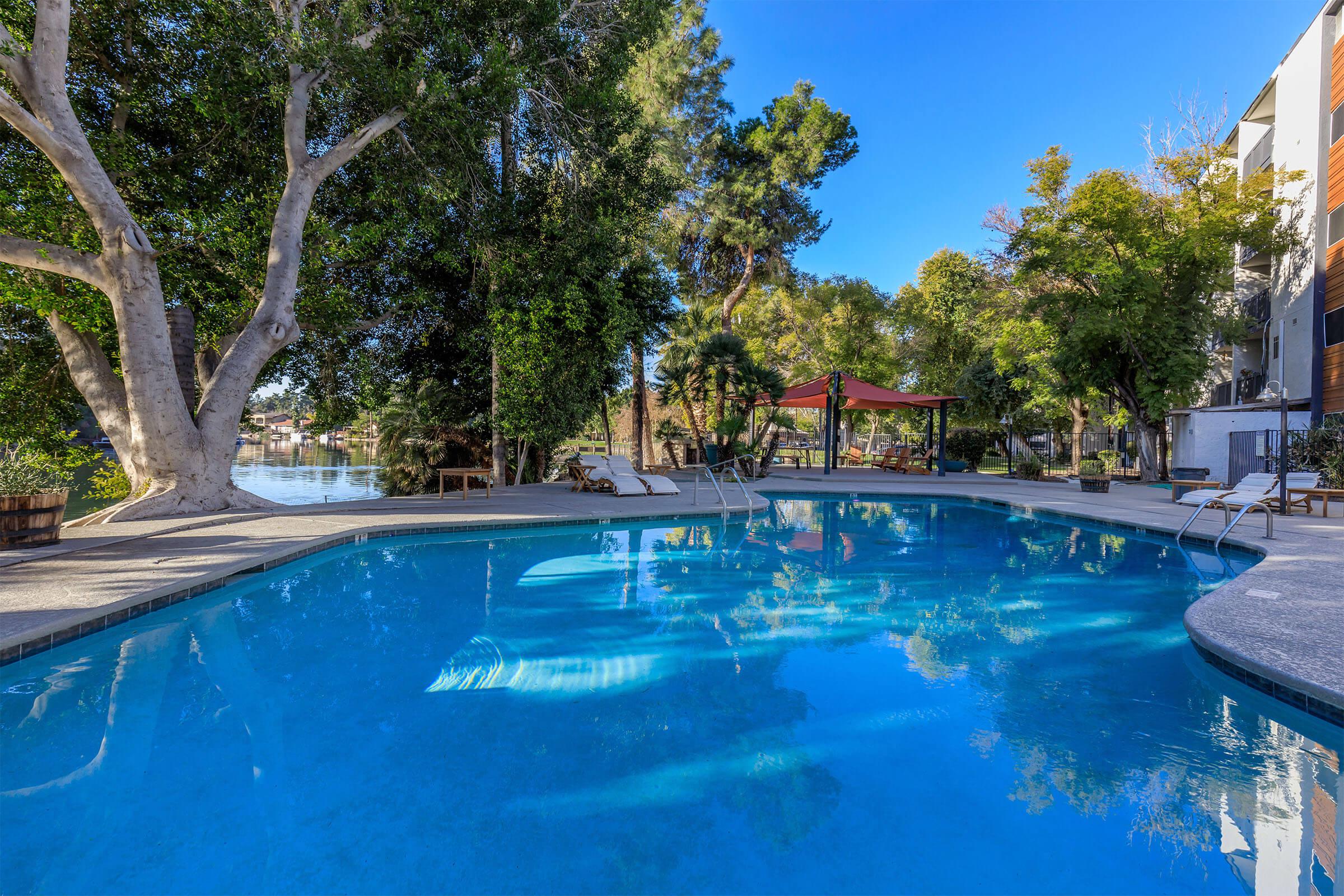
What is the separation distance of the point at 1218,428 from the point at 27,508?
23.2 m

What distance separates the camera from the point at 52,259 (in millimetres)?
7891

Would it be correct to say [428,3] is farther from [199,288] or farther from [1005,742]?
[1005,742]

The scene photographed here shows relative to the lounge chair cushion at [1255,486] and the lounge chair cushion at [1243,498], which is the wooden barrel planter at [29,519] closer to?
the lounge chair cushion at [1243,498]

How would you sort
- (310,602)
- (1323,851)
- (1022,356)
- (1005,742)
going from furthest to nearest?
(1022,356), (310,602), (1005,742), (1323,851)

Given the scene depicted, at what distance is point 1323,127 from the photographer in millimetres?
15617

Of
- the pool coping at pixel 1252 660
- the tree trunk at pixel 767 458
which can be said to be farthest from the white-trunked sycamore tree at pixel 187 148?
the tree trunk at pixel 767 458

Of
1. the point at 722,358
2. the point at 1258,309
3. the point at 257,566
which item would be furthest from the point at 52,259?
the point at 1258,309

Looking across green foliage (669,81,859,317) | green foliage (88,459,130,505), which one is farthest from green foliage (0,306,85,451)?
green foliage (669,81,859,317)

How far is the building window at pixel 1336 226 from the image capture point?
48.4 feet

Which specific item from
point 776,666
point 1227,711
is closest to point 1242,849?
point 1227,711

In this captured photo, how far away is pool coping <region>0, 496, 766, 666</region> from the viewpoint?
401 cm

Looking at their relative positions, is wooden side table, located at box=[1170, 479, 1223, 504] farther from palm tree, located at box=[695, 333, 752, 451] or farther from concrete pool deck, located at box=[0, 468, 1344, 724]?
palm tree, located at box=[695, 333, 752, 451]

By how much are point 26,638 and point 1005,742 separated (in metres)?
5.91

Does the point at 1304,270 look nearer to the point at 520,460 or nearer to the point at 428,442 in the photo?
the point at 520,460
